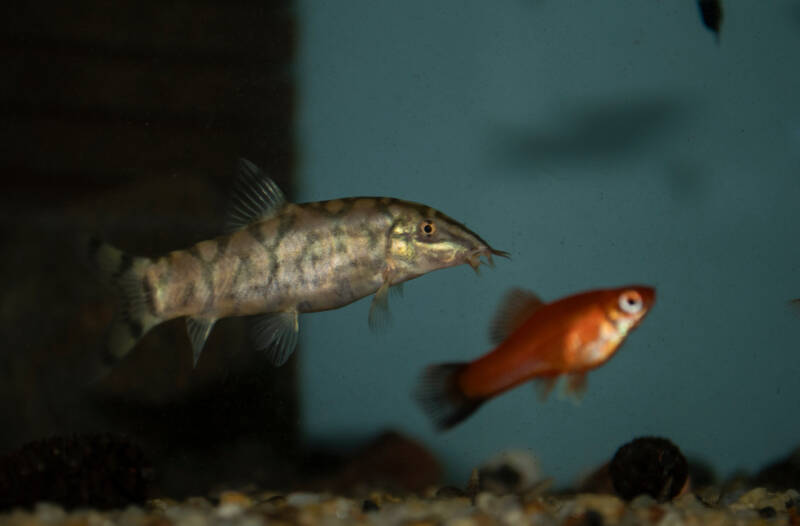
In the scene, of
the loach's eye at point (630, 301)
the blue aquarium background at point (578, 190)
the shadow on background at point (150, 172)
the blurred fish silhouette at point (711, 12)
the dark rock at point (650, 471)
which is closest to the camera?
the loach's eye at point (630, 301)

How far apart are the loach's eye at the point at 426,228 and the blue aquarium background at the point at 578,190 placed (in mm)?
1524

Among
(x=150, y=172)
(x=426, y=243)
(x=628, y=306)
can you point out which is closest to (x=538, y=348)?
(x=628, y=306)

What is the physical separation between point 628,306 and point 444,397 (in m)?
1.07

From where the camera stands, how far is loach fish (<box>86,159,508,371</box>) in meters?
3.20

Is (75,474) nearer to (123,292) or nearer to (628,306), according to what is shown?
(123,292)

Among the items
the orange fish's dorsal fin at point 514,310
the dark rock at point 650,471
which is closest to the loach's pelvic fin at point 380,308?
the orange fish's dorsal fin at point 514,310

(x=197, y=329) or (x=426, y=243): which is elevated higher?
(x=426, y=243)

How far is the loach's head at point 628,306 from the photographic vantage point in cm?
311

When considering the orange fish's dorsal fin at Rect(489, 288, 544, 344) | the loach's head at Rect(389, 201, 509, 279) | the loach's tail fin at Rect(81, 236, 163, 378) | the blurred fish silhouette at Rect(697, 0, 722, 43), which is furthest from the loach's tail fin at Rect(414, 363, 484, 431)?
the blurred fish silhouette at Rect(697, 0, 722, 43)

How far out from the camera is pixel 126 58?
4844 millimetres

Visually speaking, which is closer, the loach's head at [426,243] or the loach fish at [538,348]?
the loach fish at [538,348]

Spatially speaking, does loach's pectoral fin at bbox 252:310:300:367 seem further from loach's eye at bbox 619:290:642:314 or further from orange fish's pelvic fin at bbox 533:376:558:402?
loach's eye at bbox 619:290:642:314

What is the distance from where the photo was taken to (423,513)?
118 inches

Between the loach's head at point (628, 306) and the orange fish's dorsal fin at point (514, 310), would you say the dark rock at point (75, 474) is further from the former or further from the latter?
the loach's head at point (628, 306)
